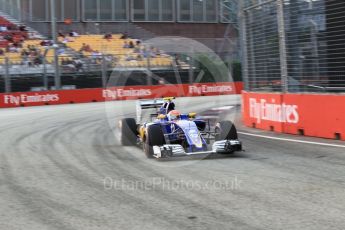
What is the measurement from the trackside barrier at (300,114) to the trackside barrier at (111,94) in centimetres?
1572

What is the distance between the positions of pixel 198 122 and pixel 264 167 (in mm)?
2026

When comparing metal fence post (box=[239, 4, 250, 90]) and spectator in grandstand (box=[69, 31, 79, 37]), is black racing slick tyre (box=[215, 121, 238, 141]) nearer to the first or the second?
metal fence post (box=[239, 4, 250, 90])

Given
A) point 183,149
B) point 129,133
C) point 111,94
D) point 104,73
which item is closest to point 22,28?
point 104,73

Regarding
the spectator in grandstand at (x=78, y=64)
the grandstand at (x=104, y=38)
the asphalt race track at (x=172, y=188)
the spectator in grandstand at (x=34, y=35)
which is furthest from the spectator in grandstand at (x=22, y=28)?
the asphalt race track at (x=172, y=188)

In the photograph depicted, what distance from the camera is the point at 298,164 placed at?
26.4ft

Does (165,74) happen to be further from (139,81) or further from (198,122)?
(198,122)

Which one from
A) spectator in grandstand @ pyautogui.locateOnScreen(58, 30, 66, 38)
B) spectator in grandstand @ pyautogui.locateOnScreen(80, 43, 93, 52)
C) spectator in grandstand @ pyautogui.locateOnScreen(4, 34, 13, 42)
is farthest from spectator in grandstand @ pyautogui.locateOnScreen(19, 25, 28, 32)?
spectator in grandstand @ pyautogui.locateOnScreen(80, 43, 93, 52)

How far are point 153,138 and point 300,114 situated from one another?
4.02 metres

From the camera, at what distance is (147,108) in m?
11.0

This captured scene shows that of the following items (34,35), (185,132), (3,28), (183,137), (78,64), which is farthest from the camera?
(34,35)

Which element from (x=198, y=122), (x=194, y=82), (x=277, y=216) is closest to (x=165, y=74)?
(x=194, y=82)

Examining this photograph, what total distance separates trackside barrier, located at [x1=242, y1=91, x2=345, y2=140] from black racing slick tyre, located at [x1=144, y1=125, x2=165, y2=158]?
3764 mm

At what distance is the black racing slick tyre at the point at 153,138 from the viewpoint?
8906mm

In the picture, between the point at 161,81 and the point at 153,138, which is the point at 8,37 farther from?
the point at 153,138
